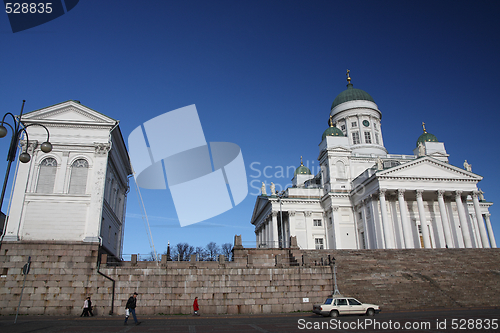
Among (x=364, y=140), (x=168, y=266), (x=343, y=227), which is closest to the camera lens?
(x=168, y=266)

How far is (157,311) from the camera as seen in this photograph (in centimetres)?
2414

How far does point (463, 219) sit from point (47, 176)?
46.6 meters

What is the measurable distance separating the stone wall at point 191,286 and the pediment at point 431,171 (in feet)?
69.6

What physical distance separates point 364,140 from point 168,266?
48.4 meters

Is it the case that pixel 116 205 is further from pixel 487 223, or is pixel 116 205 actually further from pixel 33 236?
pixel 487 223

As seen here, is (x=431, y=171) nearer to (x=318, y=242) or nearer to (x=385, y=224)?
(x=385, y=224)

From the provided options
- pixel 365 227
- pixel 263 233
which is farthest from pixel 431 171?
pixel 263 233

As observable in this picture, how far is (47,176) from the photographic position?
90.3 feet

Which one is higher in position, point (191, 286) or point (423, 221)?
point (423, 221)

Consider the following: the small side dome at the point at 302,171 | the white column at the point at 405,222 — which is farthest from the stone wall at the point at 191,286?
the small side dome at the point at 302,171

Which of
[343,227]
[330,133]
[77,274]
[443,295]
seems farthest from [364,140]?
[77,274]

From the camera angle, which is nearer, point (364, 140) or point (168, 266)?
point (168, 266)

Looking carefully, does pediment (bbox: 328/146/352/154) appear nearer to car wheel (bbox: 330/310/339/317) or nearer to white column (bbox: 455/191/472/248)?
white column (bbox: 455/191/472/248)

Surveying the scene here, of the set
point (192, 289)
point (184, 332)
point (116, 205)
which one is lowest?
point (184, 332)
